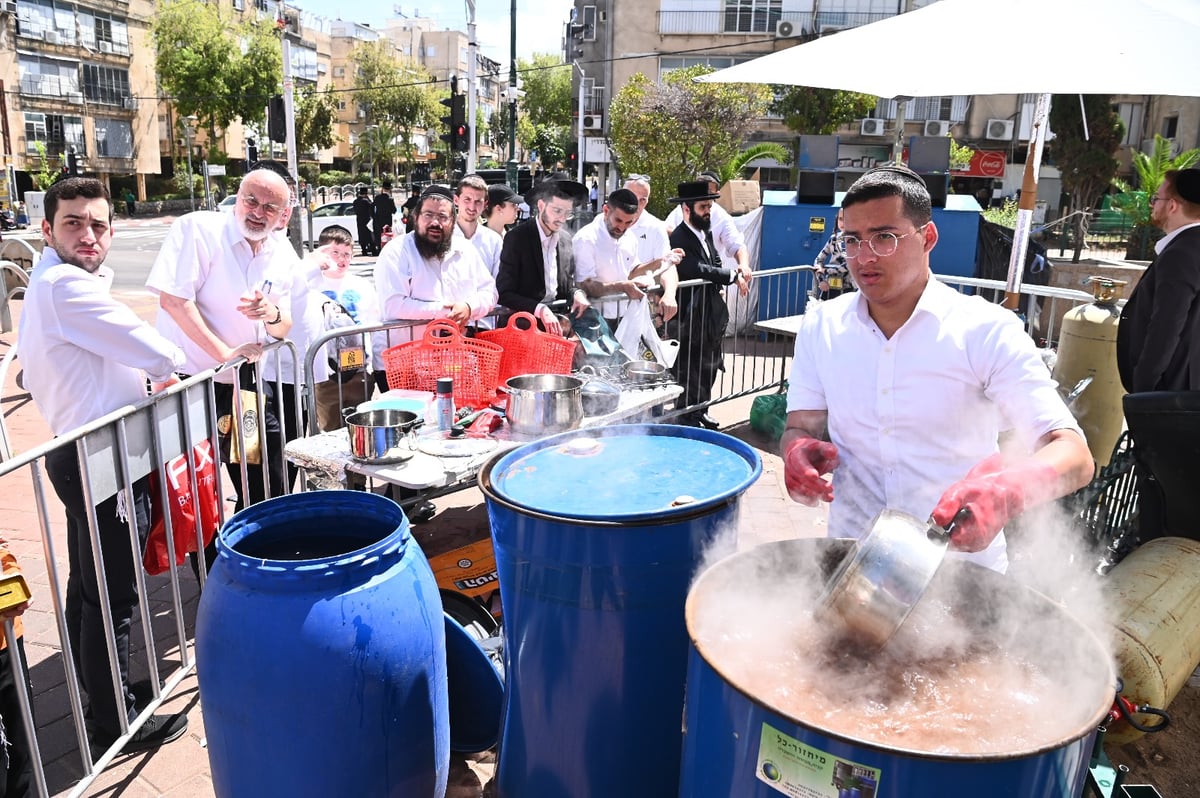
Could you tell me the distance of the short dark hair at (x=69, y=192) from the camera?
3041mm

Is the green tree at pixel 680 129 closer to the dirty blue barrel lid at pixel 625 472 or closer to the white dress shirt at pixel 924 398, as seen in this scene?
the dirty blue barrel lid at pixel 625 472

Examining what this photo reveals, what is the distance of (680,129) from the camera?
2200 cm

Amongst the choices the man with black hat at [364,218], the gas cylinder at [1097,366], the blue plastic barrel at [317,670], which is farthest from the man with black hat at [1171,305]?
the man with black hat at [364,218]

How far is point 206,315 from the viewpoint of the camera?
13.0 feet

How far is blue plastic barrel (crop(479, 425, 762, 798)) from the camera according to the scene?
6.81ft

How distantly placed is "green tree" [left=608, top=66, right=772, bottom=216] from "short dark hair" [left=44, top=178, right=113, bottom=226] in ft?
59.3

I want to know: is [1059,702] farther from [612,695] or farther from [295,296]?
[295,296]

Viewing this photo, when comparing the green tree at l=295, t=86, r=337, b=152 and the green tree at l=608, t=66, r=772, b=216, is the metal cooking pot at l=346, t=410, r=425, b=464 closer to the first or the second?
the green tree at l=608, t=66, r=772, b=216

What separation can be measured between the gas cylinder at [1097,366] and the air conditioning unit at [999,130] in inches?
1400

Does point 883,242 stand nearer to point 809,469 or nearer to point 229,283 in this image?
point 809,469

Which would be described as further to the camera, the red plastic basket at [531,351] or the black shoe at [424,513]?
the black shoe at [424,513]

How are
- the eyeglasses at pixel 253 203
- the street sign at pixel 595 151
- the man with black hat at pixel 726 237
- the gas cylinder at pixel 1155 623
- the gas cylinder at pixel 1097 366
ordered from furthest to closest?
the street sign at pixel 595 151, the man with black hat at pixel 726 237, the gas cylinder at pixel 1097 366, the eyeglasses at pixel 253 203, the gas cylinder at pixel 1155 623

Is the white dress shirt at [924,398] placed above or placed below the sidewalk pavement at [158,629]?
above

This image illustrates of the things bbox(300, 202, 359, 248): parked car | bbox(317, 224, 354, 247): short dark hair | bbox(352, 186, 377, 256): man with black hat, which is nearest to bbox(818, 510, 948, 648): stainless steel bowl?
bbox(317, 224, 354, 247): short dark hair
